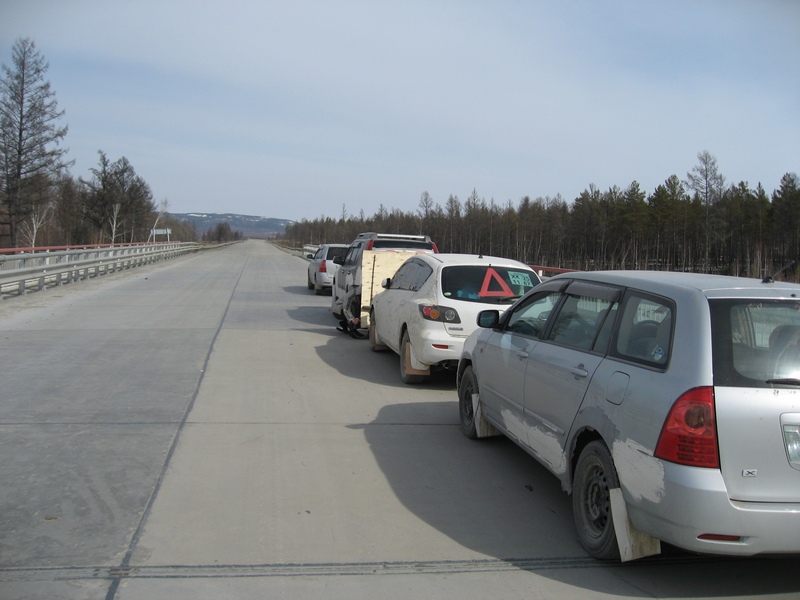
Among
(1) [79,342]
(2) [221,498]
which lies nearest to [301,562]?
(2) [221,498]

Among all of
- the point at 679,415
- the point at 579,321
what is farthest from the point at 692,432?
the point at 579,321

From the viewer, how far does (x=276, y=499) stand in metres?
4.96

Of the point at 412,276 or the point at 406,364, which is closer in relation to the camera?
the point at 406,364

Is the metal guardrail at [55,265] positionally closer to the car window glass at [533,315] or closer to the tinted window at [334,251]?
the tinted window at [334,251]

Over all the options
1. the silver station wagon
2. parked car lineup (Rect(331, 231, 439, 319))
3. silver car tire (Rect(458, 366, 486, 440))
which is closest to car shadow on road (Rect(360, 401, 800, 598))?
silver car tire (Rect(458, 366, 486, 440))

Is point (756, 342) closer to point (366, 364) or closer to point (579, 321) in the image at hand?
point (579, 321)

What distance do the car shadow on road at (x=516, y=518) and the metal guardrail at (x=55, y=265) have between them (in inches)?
574

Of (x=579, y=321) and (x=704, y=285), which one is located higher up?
(x=704, y=285)

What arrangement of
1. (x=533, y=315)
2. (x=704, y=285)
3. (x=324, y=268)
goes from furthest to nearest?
(x=324, y=268), (x=533, y=315), (x=704, y=285)

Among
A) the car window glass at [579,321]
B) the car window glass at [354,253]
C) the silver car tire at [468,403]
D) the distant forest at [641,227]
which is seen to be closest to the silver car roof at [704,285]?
the car window glass at [579,321]

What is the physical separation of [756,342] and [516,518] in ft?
6.53

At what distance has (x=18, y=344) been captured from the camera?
11016mm

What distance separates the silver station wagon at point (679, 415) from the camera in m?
3.36

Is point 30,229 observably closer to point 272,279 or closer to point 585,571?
point 272,279
